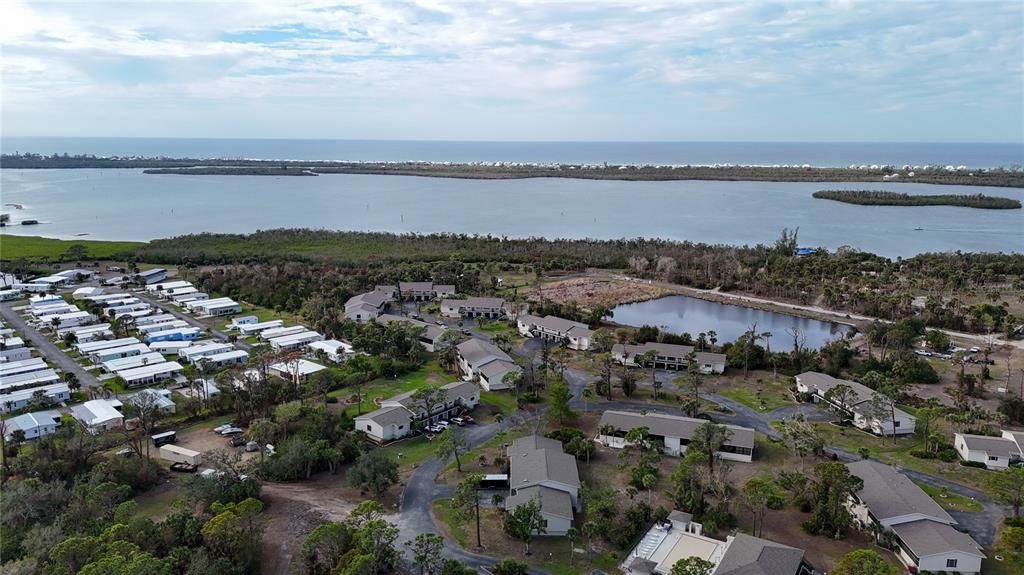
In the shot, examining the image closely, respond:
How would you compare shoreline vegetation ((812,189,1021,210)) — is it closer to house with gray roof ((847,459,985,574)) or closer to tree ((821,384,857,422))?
tree ((821,384,857,422))

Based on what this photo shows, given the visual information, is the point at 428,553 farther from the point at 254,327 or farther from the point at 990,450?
the point at 254,327

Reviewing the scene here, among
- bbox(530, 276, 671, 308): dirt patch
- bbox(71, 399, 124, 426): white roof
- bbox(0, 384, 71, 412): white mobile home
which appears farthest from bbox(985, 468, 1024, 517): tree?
bbox(0, 384, 71, 412): white mobile home

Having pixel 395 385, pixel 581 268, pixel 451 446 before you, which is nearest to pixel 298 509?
pixel 451 446

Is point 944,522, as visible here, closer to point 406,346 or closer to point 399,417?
point 399,417

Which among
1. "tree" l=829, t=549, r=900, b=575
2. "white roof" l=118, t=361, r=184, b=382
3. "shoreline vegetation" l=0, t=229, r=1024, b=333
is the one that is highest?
"shoreline vegetation" l=0, t=229, r=1024, b=333

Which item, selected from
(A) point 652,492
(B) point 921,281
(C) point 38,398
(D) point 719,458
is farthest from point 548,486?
(B) point 921,281
